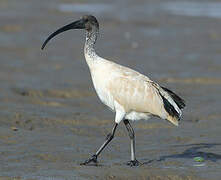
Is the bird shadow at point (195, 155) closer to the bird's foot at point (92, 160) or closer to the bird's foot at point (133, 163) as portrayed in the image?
the bird's foot at point (133, 163)

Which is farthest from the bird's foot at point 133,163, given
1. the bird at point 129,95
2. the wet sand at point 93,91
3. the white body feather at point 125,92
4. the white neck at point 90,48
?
the white neck at point 90,48

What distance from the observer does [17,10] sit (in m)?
22.0

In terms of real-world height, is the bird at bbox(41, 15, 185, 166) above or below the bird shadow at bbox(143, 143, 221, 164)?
above

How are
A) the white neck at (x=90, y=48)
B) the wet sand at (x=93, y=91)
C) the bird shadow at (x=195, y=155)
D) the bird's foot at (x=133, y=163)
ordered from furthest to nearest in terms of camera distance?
the bird shadow at (x=195, y=155) → the white neck at (x=90, y=48) → the wet sand at (x=93, y=91) → the bird's foot at (x=133, y=163)

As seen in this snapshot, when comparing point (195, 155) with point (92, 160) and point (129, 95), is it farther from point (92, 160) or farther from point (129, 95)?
point (92, 160)

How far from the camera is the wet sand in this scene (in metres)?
7.99

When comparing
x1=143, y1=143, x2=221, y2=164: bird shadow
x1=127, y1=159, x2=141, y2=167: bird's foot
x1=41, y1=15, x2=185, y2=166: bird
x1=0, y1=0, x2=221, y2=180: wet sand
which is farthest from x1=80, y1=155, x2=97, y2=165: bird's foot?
x1=143, y1=143, x2=221, y2=164: bird shadow

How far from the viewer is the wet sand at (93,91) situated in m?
7.99

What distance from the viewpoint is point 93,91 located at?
42.5 ft

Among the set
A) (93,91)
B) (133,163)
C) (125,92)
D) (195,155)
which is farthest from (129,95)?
(93,91)

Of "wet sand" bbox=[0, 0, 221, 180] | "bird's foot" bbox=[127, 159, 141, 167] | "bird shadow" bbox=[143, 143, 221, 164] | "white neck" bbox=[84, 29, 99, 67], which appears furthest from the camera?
"bird shadow" bbox=[143, 143, 221, 164]

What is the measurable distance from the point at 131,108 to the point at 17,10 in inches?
576

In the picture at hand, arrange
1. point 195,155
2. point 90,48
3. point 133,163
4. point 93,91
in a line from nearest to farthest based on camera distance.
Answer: point 133,163
point 90,48
point 195,155
point 93,91

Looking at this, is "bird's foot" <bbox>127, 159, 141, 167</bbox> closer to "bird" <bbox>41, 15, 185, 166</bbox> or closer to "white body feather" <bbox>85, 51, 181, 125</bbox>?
"bird" <bbox>41, 15, 185, 166</bbox>
